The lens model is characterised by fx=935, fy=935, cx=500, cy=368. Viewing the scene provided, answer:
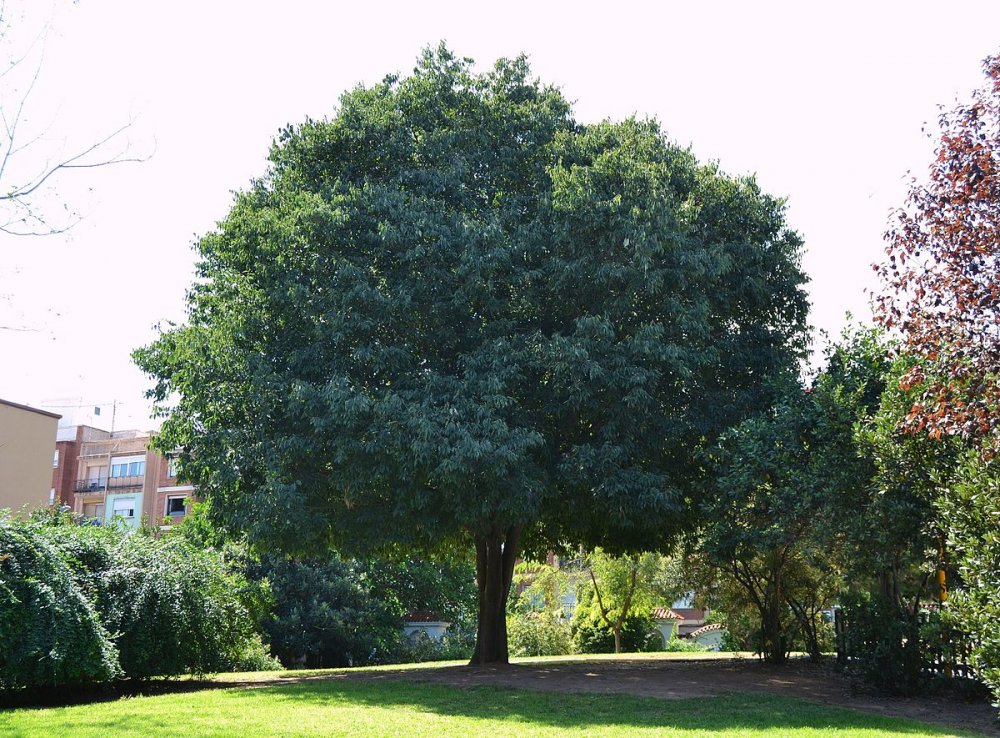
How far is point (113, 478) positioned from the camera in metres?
65.9

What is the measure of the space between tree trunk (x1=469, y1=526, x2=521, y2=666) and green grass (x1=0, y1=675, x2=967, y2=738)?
18.4ft

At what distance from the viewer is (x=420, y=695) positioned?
15195 mm

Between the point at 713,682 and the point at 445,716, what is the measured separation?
250 inches

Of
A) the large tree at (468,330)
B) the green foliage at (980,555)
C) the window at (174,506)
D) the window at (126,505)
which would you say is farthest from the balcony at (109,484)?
the green foliage at (980,555)

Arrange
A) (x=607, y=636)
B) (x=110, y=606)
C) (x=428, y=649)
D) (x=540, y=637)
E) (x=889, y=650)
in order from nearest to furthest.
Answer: (x=889, y=650) → (x=110, y=606) → (x=540, y=637) → (x=607, y=636) → (x=428, y=649)

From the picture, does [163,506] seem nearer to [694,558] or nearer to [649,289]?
[694,558]

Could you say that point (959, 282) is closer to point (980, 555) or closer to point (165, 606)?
point (980, 555)

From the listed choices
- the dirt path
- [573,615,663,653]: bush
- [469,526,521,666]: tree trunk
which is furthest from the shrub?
[469,526,521,666]: tree trunk

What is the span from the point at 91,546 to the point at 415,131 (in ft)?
35.5

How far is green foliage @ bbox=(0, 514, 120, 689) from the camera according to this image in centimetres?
1399

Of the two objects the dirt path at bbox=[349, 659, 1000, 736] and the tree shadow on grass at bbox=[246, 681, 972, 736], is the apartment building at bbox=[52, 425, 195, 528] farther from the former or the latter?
the tree shadow on grass at bbox=[246, 681, 972, 736]

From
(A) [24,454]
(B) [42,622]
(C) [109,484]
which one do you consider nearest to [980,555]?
(B) [42,622]

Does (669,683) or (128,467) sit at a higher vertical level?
(128,467)

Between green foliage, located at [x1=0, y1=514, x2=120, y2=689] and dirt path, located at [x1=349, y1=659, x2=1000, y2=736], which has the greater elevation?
green foliage, located at [x1=0, y1=514, x2=120, y2=689]
